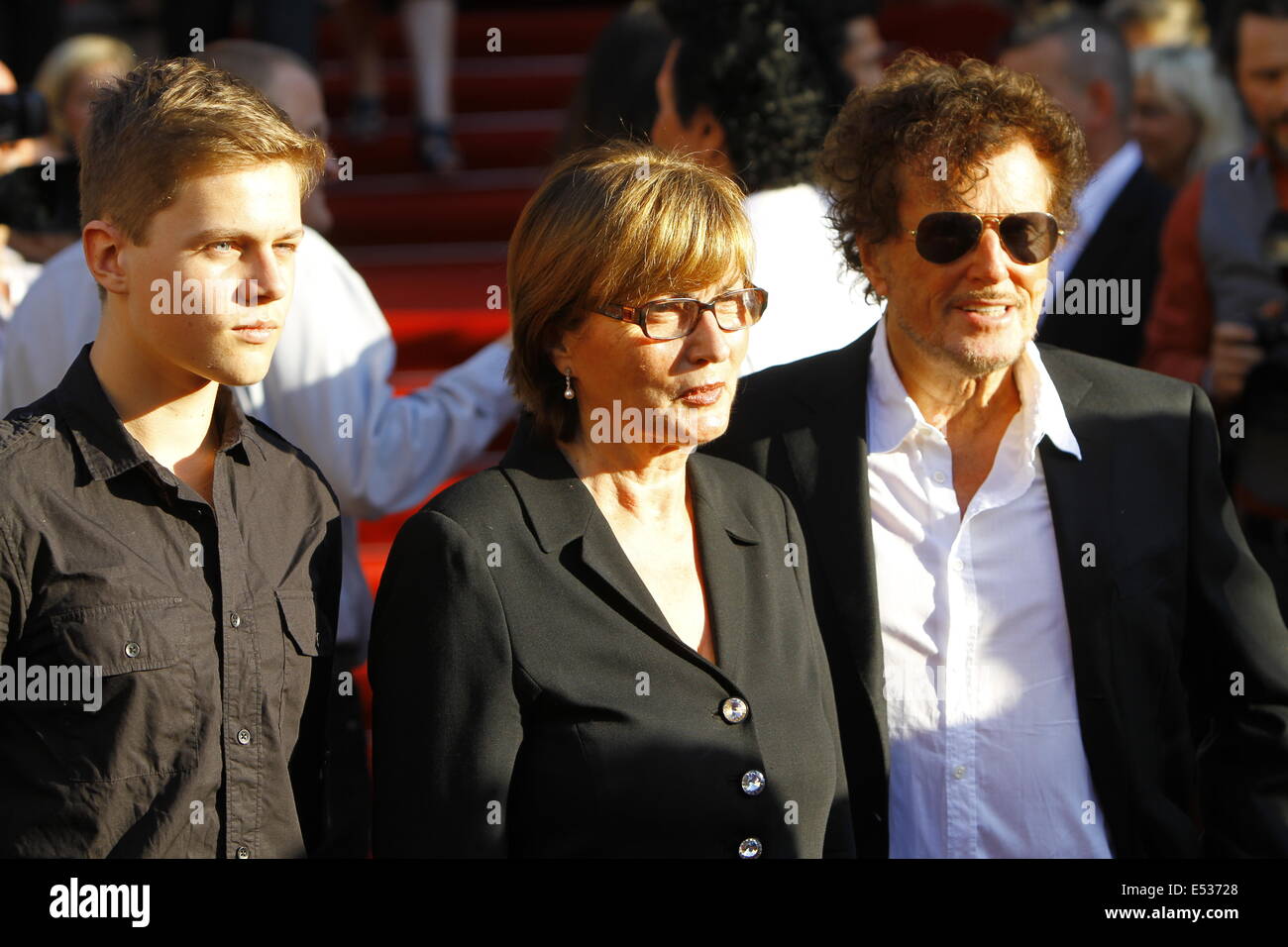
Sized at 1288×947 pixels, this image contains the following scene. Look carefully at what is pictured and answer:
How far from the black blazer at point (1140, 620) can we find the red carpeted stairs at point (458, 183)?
2365 mm

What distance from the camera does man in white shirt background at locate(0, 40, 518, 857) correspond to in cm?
298

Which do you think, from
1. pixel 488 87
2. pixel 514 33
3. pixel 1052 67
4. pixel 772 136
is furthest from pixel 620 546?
pixel 514 33

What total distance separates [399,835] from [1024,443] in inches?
45.6

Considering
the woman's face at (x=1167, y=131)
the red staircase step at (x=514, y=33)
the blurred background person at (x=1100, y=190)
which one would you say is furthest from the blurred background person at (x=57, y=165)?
the woman's face at (x=1167, y=131)

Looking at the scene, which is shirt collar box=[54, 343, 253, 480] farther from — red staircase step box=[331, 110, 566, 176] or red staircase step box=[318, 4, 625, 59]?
red staircase step box=[318, 4, 625, 59]

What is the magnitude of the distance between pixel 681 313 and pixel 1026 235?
2.01 ft

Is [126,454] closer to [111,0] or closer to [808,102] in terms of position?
[808,102]

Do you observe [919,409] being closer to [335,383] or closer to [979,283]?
[979,283]

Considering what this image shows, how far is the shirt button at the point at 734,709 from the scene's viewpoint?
212 cm

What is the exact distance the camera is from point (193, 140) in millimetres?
2043

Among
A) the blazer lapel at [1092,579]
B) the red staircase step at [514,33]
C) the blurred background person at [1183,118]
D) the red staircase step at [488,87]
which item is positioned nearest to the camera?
the blazer lapel at [1092,579]

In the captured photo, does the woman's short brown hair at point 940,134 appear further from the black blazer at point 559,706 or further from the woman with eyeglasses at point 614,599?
the black blazer at point 559,706

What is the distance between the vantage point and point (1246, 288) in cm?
361
